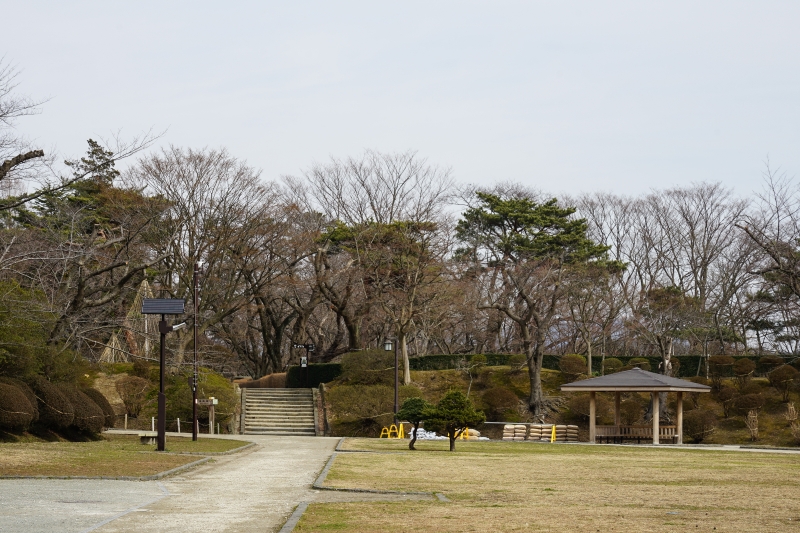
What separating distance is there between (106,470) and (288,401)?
1089 inches

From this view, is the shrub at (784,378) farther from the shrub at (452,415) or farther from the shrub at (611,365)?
the shrub at (452,415)

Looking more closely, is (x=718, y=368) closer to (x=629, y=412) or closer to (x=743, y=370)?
(x=743, y=370)

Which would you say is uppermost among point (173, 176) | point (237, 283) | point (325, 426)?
point (173, 176)

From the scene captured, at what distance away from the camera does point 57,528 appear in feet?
27.9

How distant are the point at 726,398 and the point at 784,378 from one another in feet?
8.95

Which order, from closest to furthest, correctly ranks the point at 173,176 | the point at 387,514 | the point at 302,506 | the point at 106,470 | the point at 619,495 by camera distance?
the point at 387,514, the point at 302,506, the point at 619,495, the point at 106,470, the point at 173,176

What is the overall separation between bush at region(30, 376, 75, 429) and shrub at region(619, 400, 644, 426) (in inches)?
921

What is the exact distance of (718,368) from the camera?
42.3 metres

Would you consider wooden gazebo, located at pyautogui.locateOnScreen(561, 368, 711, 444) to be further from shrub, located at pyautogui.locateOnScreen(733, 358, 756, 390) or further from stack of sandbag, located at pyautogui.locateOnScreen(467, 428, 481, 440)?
shrub, located at pyautogui.locateOnScreen(733, 358, 756, 390)

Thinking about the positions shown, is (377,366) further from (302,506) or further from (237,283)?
(302,506)

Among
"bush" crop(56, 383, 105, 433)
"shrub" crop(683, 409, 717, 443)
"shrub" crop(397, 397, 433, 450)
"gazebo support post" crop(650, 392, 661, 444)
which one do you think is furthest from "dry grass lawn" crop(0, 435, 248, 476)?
"shrub" crop(683, 409, 717, 443)

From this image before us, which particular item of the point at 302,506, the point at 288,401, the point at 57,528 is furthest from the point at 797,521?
the point at 288,401

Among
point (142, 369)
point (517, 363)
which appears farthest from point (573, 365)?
point (142, 369)

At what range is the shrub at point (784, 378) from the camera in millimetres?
39750
